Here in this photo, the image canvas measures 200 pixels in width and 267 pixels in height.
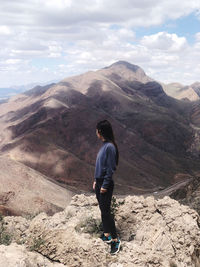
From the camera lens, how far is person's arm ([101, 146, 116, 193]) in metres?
4.86

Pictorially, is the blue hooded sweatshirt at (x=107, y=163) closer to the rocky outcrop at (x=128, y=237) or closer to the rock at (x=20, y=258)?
the rocky outcrop at (x=128, y=237)

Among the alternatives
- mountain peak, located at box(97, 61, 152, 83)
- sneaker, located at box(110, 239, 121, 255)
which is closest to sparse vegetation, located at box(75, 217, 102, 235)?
sneaker, located at box(110, 239, 121, 255)

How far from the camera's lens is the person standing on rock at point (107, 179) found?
489 centimetres

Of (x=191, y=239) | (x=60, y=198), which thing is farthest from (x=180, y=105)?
(x=191, y=239)

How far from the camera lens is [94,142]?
59438 mm

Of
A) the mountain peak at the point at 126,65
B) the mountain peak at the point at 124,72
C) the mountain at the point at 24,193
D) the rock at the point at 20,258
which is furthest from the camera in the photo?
the mountain peak at the point at 126,65

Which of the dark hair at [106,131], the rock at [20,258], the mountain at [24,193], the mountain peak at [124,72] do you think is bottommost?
the mountain at [24,193]

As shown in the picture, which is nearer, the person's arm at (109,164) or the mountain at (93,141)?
the person's arm at (109,164)

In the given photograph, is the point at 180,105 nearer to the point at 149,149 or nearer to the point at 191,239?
the point at 149,149

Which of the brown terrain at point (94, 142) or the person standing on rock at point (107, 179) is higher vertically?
the person standing on rock at point (107, 179)

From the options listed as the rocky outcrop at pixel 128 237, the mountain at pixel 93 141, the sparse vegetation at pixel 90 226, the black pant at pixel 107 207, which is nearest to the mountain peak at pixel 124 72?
the mountain at pixel 93 141

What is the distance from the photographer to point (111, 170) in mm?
4895

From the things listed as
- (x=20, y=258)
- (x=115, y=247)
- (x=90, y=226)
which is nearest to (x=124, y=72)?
(x=90, y=226)

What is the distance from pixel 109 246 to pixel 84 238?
489mm
